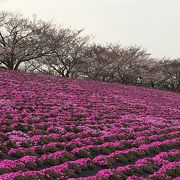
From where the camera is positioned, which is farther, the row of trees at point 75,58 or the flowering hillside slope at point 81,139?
the row of trees at point 75,58

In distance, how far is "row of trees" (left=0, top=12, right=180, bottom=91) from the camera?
57.2 meters

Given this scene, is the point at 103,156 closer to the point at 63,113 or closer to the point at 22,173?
the point at 22,173

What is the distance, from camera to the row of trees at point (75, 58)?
57.2 metres

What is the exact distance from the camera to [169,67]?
80.9 metres

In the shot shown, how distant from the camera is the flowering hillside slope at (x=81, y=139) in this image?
11.6 m

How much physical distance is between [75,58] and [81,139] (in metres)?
50.9

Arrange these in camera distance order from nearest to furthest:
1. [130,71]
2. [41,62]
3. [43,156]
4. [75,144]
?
[43,156], [75,144], [41,62], [130,71]

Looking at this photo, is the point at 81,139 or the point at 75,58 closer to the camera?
the point at 81,139

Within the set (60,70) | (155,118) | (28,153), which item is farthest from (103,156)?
(60,70)

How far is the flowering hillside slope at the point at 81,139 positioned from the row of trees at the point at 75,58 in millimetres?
30493

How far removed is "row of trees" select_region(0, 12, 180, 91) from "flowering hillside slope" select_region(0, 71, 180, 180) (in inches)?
1201

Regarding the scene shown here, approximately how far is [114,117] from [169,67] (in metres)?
60.7

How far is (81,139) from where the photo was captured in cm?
1541

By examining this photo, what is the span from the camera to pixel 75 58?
2589 inches
